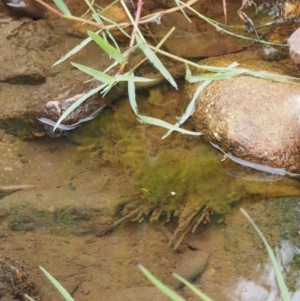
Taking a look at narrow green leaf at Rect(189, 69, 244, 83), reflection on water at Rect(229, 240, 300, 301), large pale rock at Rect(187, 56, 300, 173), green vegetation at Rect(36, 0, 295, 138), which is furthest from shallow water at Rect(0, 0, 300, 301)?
narrow green leaf at Rect(189, 69, 244, 83)

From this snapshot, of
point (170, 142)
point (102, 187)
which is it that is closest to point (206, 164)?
point (170, 142)

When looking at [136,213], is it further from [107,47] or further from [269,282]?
[107,47]

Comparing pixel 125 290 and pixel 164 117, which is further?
pixel 164 117

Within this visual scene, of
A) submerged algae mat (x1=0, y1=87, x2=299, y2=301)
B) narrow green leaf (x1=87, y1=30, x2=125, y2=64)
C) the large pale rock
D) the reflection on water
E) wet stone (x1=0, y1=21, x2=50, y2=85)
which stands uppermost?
narrow green leaf (x1=87, y1=30, x2=125, y2=64)

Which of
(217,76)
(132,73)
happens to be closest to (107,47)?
(132,73)

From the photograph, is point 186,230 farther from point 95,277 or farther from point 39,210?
point 39,210

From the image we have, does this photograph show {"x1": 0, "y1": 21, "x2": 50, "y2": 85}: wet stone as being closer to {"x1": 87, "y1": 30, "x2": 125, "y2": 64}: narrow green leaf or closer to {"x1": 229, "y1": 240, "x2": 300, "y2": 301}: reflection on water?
{"x1": 87, "y1": 30, "x2": 125, "y2": 64}: narrow green leaf
